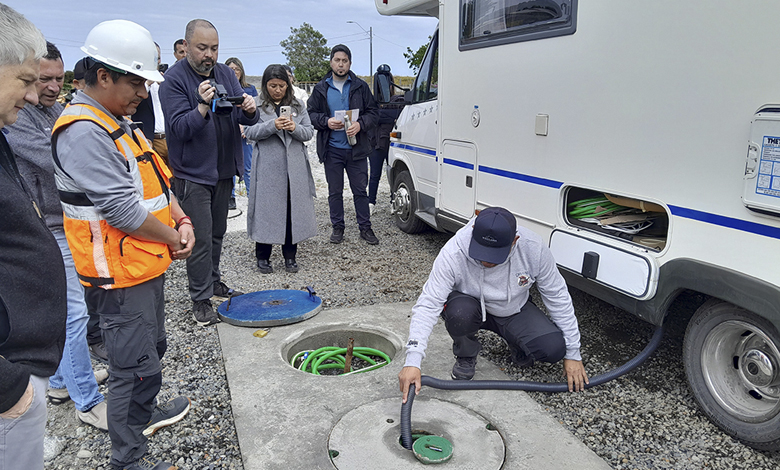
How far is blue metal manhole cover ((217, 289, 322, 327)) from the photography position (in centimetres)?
390

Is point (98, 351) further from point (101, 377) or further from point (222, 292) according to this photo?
point (222, 292)

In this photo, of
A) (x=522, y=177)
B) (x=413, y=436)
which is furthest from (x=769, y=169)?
(x=413, y=436)

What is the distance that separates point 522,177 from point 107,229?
2.67m

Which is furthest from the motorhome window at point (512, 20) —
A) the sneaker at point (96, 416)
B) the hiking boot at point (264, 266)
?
the sneaker at point (96, 416)

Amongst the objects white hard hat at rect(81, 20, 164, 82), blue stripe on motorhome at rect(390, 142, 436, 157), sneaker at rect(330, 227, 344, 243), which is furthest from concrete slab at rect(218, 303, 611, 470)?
sneaker at rect(330, 227, 344, 243)

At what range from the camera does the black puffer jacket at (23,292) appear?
126 centimetres

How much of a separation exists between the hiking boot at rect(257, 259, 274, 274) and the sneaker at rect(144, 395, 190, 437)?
2330 mm

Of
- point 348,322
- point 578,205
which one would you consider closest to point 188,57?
point 348,322

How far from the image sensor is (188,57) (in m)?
3.71

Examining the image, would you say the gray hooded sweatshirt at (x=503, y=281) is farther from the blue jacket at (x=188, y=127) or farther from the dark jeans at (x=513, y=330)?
the blue jacket at (x=188, y=127)

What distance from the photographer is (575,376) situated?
3.01 m

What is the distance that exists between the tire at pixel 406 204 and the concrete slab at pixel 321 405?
8.88ft

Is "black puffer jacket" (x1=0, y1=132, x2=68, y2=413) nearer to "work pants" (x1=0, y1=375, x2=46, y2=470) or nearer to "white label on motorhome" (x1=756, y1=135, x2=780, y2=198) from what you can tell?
"work pants" (x1=0, y1=375, x2=46, y2=470)

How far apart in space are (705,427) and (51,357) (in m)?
2.91
